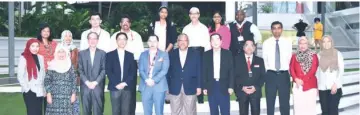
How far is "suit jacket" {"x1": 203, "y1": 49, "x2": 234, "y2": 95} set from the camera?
7664 mm

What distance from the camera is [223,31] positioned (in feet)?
28.8

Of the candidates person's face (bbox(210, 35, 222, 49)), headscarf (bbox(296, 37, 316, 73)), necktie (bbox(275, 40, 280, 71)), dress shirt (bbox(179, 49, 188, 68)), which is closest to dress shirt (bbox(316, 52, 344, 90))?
headscarf (bbox(296, 37, 316, 73))

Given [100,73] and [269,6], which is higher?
[269,6]

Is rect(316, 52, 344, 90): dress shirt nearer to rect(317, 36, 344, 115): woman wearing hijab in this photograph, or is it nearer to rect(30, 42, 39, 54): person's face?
rect(317, 36, 344, 115): woman wearing hijab

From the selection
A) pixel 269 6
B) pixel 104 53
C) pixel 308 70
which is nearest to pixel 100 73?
pixel 104 53

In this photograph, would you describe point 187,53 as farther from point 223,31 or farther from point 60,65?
point 60,65

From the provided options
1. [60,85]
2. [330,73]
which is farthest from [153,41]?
[330,73]

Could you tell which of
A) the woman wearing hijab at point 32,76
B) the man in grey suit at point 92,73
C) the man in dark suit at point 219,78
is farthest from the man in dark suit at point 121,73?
the man in dark suit at point 219,78

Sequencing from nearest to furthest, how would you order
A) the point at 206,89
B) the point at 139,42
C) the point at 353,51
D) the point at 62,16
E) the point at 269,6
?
1. the point at 206,89
2. the point at 139,42
3. the point at 353,51
4. the point at 62,16
5. the point at 269,6

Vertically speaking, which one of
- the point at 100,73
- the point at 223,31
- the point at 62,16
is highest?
the point at 62,16

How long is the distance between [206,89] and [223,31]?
1435 mm

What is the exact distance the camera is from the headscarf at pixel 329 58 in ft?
26.3

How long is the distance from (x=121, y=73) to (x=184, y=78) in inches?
Answer: 35.9

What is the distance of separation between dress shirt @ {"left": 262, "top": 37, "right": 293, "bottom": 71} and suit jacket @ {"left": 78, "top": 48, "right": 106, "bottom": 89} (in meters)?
2.45
